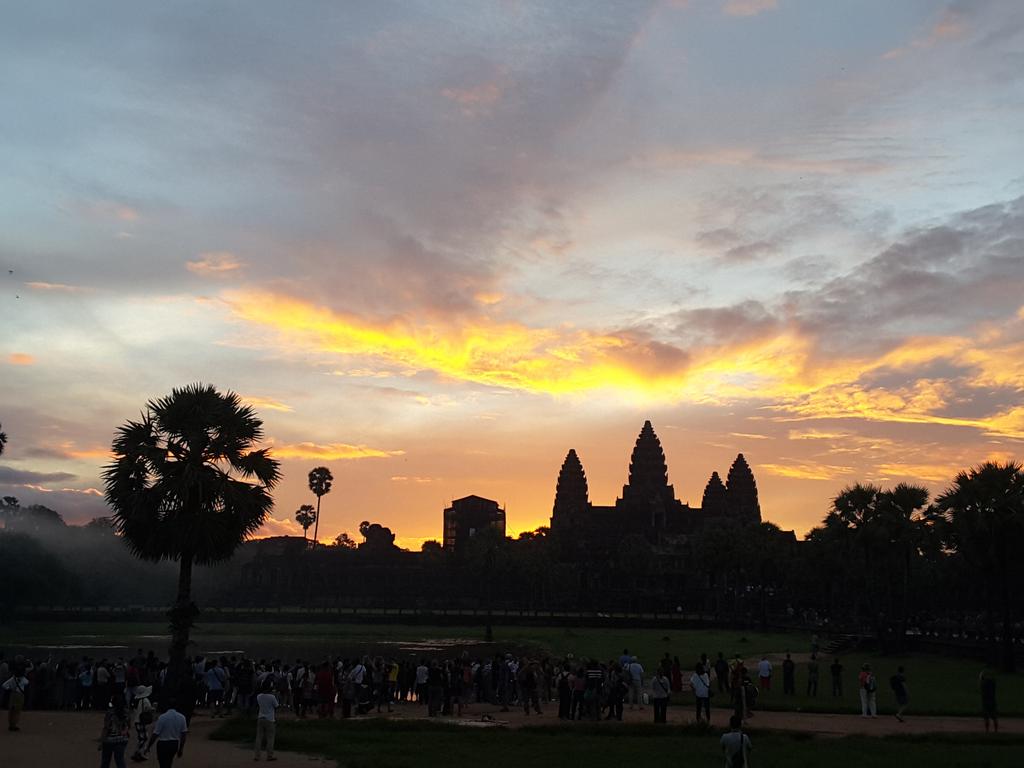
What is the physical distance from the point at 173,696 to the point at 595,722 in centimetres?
1129

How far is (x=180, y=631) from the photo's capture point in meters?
29.0

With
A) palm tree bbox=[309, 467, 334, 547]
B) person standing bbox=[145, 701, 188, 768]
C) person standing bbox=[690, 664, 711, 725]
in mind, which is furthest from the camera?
palm tree bbox=[309, 467, 334, 547]

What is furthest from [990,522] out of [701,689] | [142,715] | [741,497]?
[741,497]

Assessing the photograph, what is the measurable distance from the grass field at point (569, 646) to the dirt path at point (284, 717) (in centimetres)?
291

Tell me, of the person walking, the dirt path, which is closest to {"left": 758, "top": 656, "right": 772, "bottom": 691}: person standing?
the dirt path

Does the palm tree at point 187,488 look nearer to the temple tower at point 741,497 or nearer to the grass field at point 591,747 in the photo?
the grass field at point 591,747

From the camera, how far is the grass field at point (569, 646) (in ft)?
115

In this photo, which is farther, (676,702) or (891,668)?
(891,668)

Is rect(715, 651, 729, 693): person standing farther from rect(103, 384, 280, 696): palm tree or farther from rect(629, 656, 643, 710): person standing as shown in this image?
rect(103, 384, 280, 696): palm tree

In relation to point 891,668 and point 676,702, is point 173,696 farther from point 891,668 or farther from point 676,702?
point 891,668

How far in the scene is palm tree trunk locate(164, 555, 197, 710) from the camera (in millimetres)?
27359

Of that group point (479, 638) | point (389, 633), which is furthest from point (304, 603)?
point (479, 638)

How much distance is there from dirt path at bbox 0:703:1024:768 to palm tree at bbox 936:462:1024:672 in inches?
802

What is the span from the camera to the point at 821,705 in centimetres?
3241
